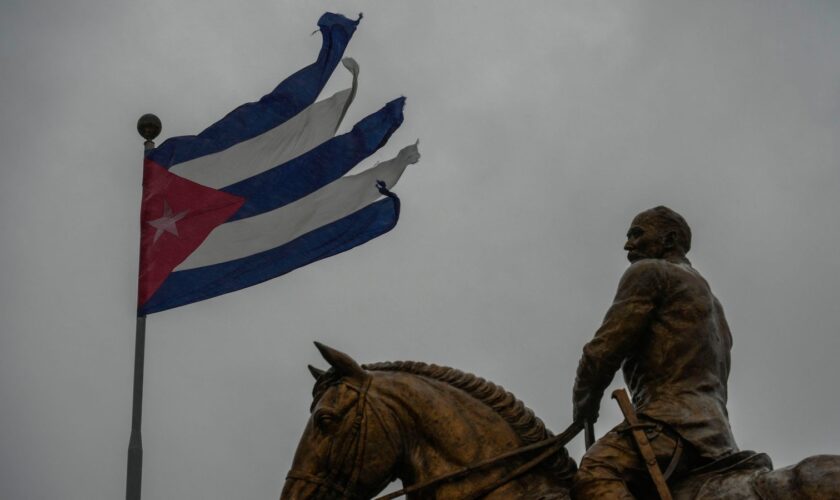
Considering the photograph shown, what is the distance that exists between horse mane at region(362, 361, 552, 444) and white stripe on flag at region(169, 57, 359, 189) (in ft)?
19.8

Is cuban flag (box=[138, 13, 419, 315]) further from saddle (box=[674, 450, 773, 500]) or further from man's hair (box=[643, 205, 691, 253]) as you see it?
saddle (box=[674, 450, 773, 500])

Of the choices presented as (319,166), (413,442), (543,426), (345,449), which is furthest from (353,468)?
(319,166)

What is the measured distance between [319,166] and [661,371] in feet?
24.3

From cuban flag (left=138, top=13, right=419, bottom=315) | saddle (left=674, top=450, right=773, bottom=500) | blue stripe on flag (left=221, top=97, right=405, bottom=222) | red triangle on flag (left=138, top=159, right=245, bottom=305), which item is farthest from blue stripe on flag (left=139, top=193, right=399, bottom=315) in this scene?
saddle (left=674, top=450, right=773, bottom=500)

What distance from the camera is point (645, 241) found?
14.6 m

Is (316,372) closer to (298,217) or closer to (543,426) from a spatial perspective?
(543,426)

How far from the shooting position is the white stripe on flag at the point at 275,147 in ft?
64.5

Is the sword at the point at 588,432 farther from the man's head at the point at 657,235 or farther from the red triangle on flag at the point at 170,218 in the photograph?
the red triangle on flag at the point at 170,218

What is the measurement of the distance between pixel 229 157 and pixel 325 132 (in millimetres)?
1284

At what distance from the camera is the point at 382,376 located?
14008 mm

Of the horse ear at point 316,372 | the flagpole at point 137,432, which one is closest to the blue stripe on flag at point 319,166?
the flagpole at point 137,432

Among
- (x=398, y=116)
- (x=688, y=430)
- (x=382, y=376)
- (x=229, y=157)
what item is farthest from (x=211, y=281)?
(x=688, y=430)

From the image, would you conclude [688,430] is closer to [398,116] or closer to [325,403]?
[325,403]

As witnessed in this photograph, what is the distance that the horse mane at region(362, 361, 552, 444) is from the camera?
13938 mm
